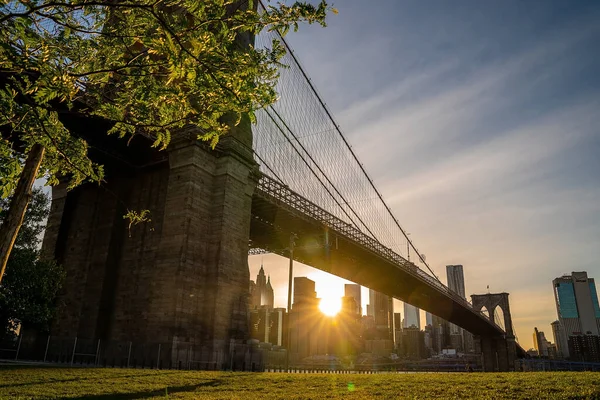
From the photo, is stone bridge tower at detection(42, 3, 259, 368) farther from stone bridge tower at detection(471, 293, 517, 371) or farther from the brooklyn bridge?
stone bridge tower at detection(471, 293, 517, 371)

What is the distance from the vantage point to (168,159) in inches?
1005

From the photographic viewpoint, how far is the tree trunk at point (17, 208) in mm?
5371

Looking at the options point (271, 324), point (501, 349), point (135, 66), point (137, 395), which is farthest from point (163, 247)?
point (271, 324)

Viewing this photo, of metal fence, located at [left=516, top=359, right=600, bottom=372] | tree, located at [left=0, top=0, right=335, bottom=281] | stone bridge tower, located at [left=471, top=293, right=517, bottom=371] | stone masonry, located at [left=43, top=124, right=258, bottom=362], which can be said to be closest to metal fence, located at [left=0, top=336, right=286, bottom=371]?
stone masonry, located at [left=43, top=124, right=258, bottom=362]

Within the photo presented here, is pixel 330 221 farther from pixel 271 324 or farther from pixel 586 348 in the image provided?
pixel 586 348

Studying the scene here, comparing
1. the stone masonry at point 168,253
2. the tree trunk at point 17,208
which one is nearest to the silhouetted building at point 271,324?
the stone masonry at point 168,253

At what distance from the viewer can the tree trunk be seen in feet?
17.6

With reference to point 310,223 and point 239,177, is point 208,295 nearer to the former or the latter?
point 239,177

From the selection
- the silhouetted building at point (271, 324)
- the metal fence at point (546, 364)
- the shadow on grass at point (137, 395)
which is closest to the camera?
the shadow on grass at point (137, 395)

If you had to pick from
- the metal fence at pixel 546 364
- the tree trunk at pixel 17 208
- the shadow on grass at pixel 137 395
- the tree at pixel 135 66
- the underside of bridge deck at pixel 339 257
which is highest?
the underside of bridge deck at pixel 339 257

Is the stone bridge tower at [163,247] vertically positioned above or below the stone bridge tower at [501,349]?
above

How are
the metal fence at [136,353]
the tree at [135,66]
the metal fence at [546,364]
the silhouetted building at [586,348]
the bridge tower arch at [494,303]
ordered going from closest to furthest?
1. the tree at [135,66]
2. the metal fence at [136,353]
3. the metal fence at [546,364]
4. the bridge tower arch at [494,303]
5. the silhouetted building at [586,348]

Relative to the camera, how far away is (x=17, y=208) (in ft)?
18.5

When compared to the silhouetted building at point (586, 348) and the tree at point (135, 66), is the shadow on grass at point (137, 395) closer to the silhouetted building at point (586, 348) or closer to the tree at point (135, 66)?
the tree at point (135, 66)
